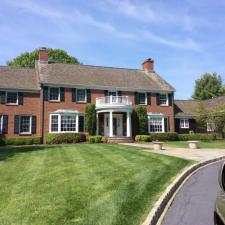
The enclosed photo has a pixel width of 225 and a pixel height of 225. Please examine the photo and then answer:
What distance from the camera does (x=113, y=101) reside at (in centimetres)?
Answer: 3184

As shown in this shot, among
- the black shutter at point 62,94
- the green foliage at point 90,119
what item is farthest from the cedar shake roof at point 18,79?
the green foliage at point 90,119

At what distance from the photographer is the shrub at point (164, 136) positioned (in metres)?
33.2

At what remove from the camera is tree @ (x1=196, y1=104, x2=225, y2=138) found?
33588 millimetres

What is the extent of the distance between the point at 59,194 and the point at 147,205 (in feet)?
7.48

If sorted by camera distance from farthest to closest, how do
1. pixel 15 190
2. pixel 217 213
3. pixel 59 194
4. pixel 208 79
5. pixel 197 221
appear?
pixel 208 79 → pixel 15 190 → pixel 59 194 → pixel 197 221 → pixel 217 213

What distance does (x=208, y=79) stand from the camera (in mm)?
68625

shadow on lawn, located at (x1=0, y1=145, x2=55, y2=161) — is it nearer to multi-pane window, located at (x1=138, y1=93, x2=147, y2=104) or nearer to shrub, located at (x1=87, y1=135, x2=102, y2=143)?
shrub, located at (x1=87, y1=135, x2=102, y2=143)

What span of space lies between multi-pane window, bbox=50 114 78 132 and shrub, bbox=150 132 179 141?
8747mm

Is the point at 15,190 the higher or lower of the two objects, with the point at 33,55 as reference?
lower

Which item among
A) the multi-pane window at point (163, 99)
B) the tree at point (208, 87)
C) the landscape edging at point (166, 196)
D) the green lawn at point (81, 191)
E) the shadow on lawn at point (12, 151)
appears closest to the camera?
the green lawn at point (81, 191)

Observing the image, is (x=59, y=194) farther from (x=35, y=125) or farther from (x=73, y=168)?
(x=35, y=125)

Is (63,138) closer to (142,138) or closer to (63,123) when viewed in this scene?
(63,123)

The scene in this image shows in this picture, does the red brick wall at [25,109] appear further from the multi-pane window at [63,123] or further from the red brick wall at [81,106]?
the multi-pane window at [63,123]

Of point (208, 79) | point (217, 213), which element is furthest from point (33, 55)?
point (217, 213)
